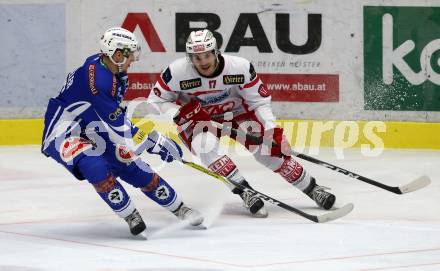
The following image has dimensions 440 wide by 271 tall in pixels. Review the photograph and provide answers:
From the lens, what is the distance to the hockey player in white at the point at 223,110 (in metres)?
6.14

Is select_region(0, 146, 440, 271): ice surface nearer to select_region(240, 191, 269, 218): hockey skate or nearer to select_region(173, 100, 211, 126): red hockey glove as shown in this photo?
select_region(240, 191, 269, 218): hockey skate

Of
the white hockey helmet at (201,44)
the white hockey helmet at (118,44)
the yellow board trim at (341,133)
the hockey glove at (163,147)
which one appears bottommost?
the yellow board trim at (341,133)

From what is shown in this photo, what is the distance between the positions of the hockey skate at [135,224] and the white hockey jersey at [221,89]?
1.14 metres

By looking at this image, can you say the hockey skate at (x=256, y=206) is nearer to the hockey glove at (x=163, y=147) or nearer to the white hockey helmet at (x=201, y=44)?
the hockey glove at (x=163, y=147)

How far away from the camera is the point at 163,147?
221 inches

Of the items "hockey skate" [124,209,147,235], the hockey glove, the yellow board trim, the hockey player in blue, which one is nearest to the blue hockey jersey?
the hockey player in blue

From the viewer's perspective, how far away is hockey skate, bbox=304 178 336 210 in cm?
619

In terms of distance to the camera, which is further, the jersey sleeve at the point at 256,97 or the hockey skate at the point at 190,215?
the jersey sleeve at the point at 256,97

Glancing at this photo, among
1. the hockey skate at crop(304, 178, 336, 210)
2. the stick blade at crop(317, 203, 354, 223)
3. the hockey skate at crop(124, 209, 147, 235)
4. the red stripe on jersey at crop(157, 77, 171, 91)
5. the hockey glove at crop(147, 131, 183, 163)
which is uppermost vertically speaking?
the red stripe on jersey at crop(157, 77, 171, 91)

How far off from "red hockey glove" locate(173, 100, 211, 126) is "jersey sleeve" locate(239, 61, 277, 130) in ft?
0.86

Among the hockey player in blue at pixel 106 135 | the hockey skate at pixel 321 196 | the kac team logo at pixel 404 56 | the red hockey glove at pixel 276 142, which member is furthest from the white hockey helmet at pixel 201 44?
the kac team logo at pixel 404 56

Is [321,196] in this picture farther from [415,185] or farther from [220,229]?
[220,229]

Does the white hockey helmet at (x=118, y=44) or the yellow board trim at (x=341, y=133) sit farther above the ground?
the white hockey helmet at (x=118, y=44)

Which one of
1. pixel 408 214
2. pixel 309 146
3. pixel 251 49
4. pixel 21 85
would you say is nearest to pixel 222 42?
pixel 251 49
